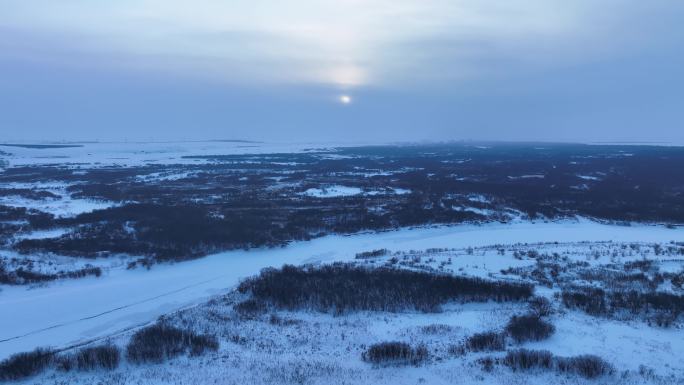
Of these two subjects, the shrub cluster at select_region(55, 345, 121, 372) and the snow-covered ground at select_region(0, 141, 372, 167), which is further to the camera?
the snow-covered ground at select_region(0, 141, 372, 167)

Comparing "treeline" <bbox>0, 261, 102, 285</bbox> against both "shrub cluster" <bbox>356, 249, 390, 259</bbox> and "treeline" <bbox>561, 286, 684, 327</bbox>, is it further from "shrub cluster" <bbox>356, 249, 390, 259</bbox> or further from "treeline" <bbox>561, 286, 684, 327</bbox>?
"treeline" <bbox>561, 286, 684, 327</bbox>

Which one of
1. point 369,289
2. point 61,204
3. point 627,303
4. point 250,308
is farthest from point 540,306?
point 61,204

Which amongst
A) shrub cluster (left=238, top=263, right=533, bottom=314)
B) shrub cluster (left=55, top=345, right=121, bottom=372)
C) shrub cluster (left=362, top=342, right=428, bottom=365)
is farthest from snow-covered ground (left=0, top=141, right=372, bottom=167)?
shrub cluster (left=362, top=342, right=428, bottom=365)

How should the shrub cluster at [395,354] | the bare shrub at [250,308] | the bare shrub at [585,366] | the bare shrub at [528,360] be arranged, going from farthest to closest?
the bare shrub at [250,308] < the shrub cluster at [395,354] < the bare shrub at [528,360] < the bare shrub at [585,366]

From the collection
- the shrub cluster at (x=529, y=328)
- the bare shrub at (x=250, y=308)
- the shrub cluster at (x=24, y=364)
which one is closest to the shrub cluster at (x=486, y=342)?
the shrub cluster at (x=529, y=328)

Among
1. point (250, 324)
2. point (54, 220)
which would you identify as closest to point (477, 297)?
point (250, 324)

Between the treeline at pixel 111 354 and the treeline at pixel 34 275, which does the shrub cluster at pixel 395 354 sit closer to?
the treeline at pixel 111 354
